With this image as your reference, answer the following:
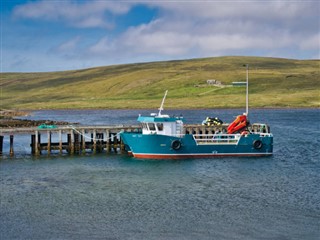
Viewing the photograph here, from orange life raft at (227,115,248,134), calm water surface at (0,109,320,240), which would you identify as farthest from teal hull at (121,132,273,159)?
orange life raft at (227,115,248,134)

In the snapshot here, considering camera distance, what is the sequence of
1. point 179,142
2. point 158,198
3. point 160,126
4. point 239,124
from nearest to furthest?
1. point 158,198
2. point 179,142
3. point 160,126
4. point 239,124

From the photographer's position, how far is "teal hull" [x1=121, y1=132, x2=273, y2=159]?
67.8 metres

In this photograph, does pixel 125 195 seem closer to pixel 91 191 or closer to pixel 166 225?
pixel 91 191

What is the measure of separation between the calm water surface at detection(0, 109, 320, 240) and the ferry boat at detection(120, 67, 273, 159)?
157 cm

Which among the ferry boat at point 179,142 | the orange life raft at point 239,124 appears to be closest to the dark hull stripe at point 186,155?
the ferry boat at point 179,142

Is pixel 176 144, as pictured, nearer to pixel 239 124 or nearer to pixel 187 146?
pixel 187 146

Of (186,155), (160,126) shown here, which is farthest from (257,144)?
(160,126)

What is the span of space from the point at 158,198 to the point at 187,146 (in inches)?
877

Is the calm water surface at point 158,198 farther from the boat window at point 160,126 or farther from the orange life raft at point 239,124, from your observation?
the orange life raft at point 239,124

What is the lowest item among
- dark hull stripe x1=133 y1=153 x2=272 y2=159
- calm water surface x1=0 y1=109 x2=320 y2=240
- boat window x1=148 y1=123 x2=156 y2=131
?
calm water surface x1=0 y1=109 x2=320 y2=240

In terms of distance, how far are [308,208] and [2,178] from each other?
94.1 feet

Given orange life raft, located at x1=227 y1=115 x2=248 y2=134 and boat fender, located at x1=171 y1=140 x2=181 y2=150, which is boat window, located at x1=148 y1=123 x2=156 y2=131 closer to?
boat fender, located at x1=171 y1=140 x2=181 y2=150

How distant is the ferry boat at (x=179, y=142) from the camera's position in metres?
67.8

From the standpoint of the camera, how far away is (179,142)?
223 feet
